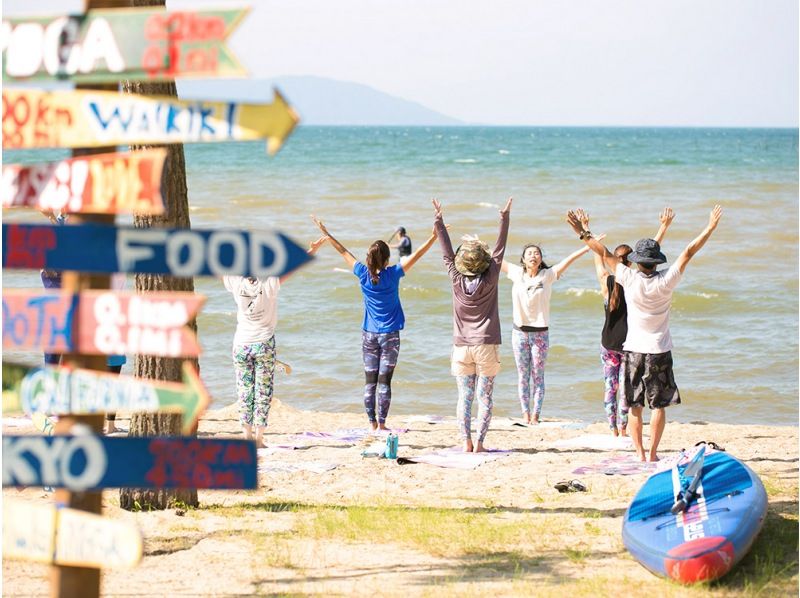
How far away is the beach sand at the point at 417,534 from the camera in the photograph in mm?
5922

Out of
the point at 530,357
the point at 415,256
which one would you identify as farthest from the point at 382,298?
the point at 530,357

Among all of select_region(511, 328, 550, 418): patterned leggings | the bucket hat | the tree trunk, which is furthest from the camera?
select_region(511, 328, 550, 418): patterned leggings

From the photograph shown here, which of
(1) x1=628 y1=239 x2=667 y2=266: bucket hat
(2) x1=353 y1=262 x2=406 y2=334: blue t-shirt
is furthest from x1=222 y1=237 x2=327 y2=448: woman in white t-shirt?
(1) x1=628 y1=239 x2=667 y2=266: bucket hat

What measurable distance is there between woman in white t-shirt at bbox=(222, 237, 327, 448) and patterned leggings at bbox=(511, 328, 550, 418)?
8.93ft

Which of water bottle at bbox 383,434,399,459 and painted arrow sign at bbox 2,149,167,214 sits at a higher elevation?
painted arrow sign at bbox 2,149,167,214

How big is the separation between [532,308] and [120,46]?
7.40 m

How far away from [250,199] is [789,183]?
26261 millimetres

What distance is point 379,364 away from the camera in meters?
10.7

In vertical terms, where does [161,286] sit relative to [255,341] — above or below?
above

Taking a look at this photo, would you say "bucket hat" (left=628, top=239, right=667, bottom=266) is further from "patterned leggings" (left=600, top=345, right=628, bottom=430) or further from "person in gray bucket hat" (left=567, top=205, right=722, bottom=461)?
"patterned leggings" (left=600, top=345, right=628, bottom=430)

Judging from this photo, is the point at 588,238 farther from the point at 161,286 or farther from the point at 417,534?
the point at 161,286

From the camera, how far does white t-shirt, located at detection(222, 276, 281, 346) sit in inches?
369

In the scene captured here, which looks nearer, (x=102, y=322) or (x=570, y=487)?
(x=102, y=322)

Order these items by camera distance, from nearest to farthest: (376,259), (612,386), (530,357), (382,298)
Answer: (376,259) → (382,298) → (612,386) → (530,357)
